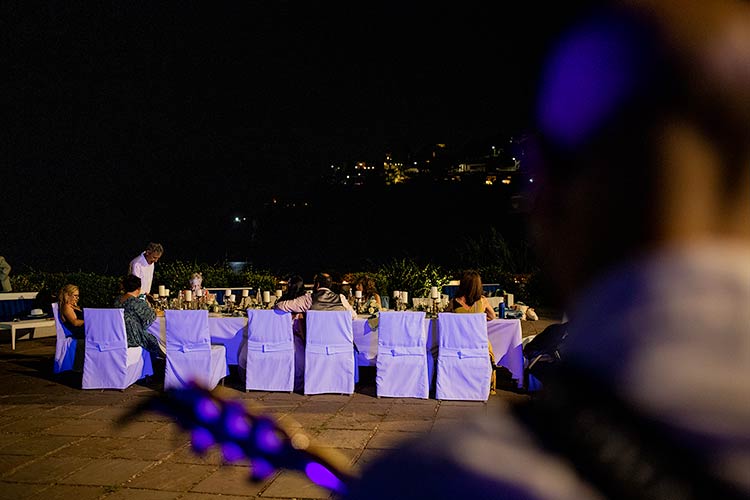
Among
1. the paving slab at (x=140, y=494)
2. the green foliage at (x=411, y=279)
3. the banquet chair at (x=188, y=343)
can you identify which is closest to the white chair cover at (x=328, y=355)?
the banquet chair at (x=188, y=343)

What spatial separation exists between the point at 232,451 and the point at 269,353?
5.78 metres

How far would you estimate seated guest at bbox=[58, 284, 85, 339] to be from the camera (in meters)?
6.80

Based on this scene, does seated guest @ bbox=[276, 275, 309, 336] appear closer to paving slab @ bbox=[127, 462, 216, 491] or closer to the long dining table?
the long dining table

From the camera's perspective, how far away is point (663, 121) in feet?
1.38

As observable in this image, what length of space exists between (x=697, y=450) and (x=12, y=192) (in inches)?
1085

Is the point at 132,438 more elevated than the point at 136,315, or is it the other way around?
the point at 136,315

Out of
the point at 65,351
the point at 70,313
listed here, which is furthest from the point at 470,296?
the point at 65,351

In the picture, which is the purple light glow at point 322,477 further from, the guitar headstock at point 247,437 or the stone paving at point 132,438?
the stone paving at point 132,438

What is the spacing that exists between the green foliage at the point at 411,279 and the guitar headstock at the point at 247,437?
8.86 metres

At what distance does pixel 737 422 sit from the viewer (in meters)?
0.35

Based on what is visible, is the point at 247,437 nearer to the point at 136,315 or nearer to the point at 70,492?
the point at 70,492

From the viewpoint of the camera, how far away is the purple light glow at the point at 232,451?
0.61m

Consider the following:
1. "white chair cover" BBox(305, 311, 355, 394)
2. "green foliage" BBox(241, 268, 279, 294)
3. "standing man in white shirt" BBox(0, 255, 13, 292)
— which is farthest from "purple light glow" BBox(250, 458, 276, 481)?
"standing man in white shirt" BBox(0, 255, 13, 292)

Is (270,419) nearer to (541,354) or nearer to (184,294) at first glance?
(541,354)
